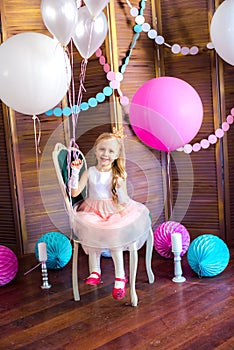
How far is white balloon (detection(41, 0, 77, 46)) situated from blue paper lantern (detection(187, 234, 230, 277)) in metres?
1.38

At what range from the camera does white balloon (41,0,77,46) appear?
8.01 ft

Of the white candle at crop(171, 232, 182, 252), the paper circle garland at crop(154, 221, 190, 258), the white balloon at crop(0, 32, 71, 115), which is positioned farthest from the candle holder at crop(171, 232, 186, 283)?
the white balloon at crop(0, 32, 71, 115)

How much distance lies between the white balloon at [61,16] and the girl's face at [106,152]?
1.86ft

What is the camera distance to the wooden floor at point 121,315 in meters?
2.21

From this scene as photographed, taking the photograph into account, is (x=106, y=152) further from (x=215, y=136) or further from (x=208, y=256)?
(x=215, y=136)

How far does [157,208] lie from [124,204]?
36 cm

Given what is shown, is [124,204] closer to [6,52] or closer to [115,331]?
[115,331]

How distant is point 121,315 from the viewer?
250 cm

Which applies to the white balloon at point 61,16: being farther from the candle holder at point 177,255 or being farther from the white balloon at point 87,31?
the candle holder at point 177,255

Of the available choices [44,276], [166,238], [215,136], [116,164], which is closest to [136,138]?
[215,136]

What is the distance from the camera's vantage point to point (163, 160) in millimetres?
3713

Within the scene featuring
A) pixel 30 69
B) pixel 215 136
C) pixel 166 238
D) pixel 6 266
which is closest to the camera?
pixel 30 69

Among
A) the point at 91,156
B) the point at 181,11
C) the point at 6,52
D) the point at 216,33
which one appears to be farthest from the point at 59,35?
the point at 181,11

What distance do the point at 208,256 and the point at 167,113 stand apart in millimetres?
893
